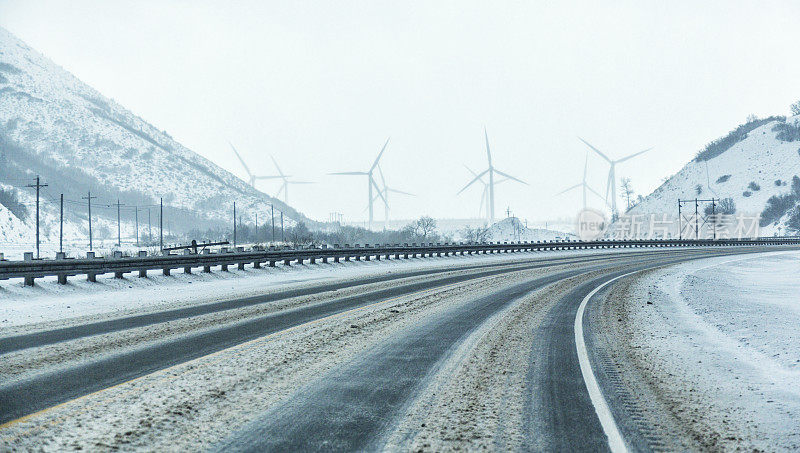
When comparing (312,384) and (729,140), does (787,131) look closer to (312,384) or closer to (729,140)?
(729,140)

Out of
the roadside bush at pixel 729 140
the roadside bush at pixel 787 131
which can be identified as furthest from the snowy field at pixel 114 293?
the roadside bush at pixel 729 140

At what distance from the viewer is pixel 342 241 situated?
14638 centimetres

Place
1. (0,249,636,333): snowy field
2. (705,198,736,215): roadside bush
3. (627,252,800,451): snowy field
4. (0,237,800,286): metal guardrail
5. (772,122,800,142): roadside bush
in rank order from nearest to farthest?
(627,252,800,451): snowy field → (0,249,636,333): snowy field → (0,237,800,286): metal guardrail → (705,198,736,215): roadside bush → (772,122,800,142): roadside bush

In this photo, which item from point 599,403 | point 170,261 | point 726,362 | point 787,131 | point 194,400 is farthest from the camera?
point 787,131

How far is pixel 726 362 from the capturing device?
29.5 ft

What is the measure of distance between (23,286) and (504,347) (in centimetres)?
1396

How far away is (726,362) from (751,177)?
16727 centimetres

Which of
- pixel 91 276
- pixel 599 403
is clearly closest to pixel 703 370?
pixel 599 403

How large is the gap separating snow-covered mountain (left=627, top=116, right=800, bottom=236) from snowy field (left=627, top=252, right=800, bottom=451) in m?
128

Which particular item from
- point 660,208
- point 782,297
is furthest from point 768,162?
point 782,297

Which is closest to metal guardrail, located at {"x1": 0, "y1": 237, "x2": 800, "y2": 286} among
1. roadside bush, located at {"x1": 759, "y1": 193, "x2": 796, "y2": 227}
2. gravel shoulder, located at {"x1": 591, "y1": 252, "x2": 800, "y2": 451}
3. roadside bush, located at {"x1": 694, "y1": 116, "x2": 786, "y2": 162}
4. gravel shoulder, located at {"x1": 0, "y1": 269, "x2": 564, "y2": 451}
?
gravel shoulder, located at {"x1": 0, "y1": 269, "x2": 564, "y2": 451}

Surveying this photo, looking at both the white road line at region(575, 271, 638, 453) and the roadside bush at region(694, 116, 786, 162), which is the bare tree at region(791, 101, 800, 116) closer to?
the roadside bush at region(694, 116, 786, 162)

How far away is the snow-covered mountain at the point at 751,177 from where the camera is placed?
456 feet

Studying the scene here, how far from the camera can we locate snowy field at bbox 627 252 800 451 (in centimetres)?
582
